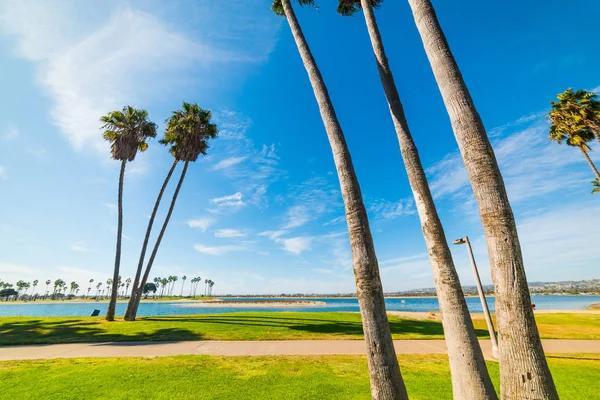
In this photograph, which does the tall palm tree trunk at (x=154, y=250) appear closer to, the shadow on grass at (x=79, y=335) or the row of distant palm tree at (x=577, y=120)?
the shadow on grass at (x=79, y=335)

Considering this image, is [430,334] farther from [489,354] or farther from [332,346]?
[332,346]

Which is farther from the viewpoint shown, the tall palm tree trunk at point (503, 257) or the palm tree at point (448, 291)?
the palm tree at point (448, 291)

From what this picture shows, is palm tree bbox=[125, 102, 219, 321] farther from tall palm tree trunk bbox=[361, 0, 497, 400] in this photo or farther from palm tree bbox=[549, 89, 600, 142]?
palm tree bbox=[549, 89, 600, 142]

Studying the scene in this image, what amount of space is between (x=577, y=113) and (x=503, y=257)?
24.9m

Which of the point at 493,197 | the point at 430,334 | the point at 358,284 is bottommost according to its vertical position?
the point at 430,334

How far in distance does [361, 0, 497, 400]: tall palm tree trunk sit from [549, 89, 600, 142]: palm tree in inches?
880

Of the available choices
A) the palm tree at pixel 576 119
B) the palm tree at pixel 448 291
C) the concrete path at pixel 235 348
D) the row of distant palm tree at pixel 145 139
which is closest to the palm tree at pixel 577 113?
the palm tree at pixel 576 119

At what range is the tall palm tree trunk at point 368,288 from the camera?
3.32m

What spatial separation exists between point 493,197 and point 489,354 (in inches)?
365

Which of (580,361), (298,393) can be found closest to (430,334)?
(580,361)

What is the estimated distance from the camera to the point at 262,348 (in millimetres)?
9734

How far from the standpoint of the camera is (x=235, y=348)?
9.70 m

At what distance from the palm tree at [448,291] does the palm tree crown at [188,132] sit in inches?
773

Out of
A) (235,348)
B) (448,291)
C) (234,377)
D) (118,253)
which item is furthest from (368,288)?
(118,253)
